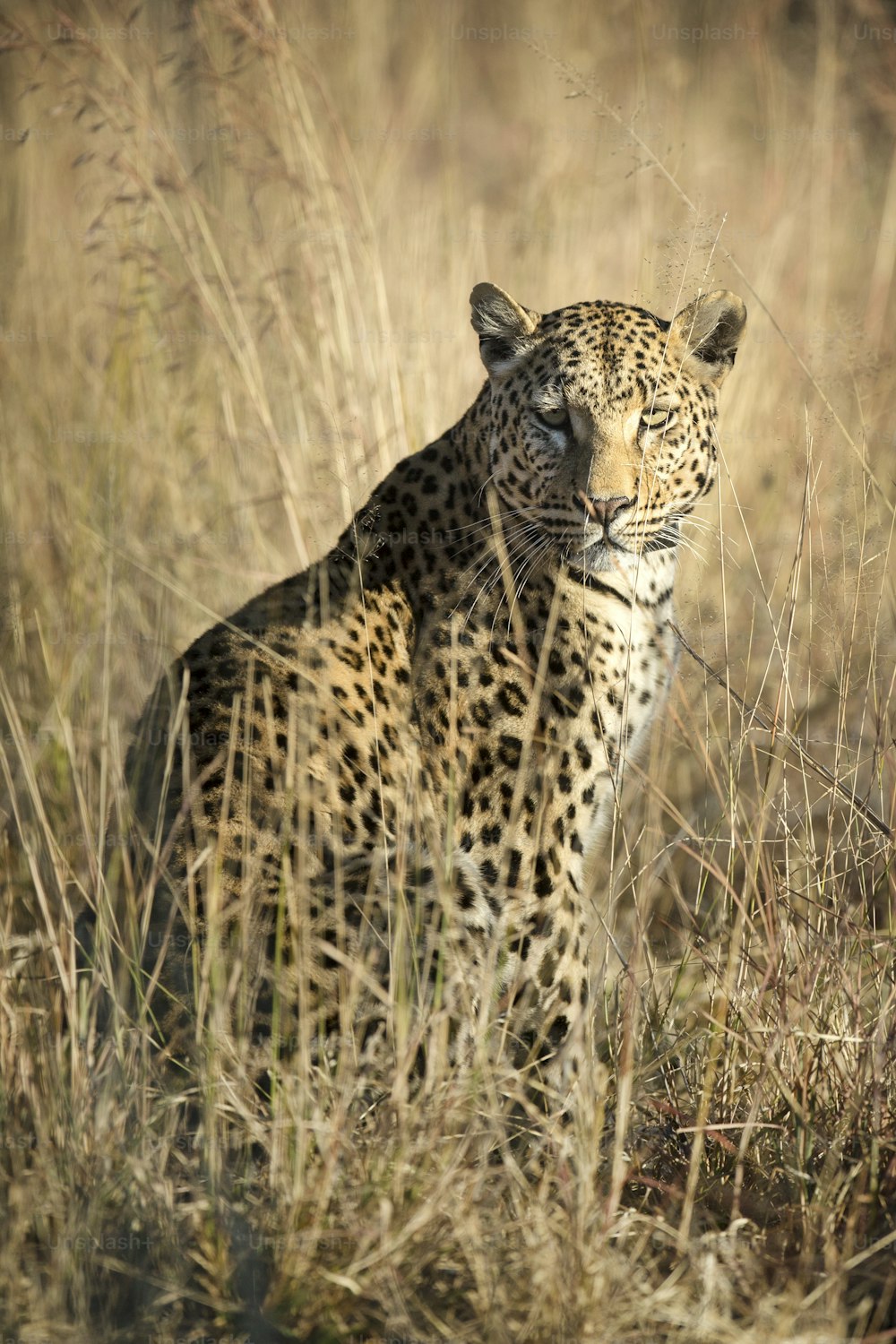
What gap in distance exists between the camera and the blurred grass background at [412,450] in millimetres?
2592

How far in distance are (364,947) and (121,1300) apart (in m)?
0.90

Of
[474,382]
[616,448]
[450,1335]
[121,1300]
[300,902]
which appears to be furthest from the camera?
[474,382]

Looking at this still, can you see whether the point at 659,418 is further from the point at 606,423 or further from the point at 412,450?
the point at 412,450

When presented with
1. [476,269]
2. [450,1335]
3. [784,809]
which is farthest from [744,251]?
[450,1335]

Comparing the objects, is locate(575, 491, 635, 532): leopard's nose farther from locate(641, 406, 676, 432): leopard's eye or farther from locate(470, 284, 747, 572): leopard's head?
locate(641, 406, 676, 432): leopard's eye

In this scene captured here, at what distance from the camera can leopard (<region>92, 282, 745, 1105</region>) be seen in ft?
10.4

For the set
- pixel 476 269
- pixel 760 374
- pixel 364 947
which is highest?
pixel 476 269

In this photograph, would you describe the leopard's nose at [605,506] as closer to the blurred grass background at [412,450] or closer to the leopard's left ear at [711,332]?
the blurred grass background at [412,450]

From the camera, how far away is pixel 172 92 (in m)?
9.32

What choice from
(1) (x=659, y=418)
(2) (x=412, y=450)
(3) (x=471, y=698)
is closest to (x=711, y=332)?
(1) (x=659, y=418)

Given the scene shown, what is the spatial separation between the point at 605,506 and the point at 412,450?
1.76 m

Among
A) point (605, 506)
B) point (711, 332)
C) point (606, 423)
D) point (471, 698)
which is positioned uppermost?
point (711, 332)

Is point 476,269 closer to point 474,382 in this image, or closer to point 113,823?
point 474,382

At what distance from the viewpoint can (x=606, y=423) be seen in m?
3.66
